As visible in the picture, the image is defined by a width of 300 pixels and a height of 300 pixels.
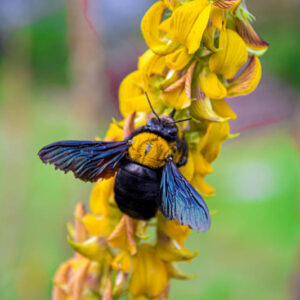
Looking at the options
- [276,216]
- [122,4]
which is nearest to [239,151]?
[276,216]

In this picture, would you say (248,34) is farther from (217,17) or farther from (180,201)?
(180,201)

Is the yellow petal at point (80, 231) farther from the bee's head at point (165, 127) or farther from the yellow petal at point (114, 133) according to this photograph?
the bee's head at point (165, 127)

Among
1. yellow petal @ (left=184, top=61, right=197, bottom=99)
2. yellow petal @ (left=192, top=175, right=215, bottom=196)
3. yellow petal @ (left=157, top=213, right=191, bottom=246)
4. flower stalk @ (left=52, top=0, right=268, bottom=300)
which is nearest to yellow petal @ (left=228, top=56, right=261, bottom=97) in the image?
flower stalk @ (left=52, top=0, right=268, bottom=300)

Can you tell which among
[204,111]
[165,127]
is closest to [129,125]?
[165,127]

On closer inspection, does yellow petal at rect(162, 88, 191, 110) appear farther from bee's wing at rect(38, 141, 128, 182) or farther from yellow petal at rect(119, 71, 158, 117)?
bee's wing at rect(38, 141, 128, 182)

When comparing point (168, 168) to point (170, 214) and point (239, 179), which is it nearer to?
point (170, 214)
